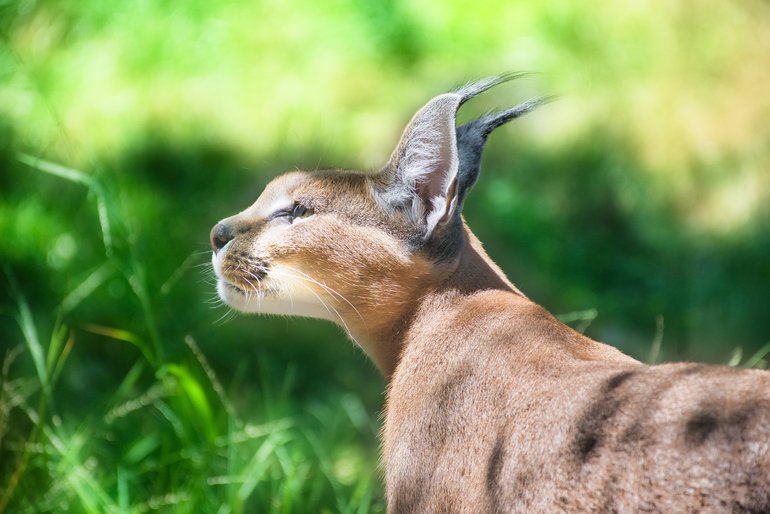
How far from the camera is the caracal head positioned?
363 cm

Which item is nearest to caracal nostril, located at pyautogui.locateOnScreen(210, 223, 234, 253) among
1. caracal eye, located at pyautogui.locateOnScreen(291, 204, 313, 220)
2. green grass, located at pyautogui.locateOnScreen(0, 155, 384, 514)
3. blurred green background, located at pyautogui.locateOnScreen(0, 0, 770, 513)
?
caracal eye, located at pyautogui.locateOnScreen(291, 204, 313, 220)

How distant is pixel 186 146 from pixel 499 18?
2.38 m

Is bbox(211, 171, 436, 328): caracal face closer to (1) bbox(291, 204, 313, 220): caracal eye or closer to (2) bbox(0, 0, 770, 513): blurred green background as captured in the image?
(1) bbox(291, 204, 313, 220): caracal eye

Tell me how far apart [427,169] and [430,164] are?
0.9 inches

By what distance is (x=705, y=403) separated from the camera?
8.48ft

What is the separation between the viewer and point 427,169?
11.9ft

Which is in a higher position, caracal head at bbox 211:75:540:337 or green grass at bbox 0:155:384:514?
caracal head at bbox 211:75:540:337

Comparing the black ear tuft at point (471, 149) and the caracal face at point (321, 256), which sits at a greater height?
the black ear tuft at point (471, 149)

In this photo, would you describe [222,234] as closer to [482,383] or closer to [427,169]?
[427,169]

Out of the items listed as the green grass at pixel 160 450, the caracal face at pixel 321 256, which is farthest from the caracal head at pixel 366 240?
the green grass at pixel 160 450

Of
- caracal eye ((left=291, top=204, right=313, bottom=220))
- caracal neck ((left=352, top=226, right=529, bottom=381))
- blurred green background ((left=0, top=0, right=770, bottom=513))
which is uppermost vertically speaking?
caracal eye ((left=291, top=204, right=313, bottom=220))

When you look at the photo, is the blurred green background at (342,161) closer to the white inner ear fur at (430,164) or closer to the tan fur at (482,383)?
the tan fur at (482,383)

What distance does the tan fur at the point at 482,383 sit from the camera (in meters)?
2.53

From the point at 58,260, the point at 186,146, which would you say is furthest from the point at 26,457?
the point at 186,146
